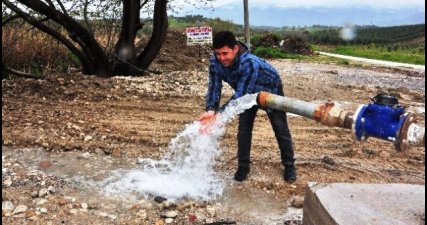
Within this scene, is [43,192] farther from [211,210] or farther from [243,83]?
[243,83]

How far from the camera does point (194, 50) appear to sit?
16062 mm

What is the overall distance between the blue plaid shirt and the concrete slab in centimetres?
117

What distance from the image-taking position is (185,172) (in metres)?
4.96

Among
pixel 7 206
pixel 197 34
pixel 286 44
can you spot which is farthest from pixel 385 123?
pixel 286 44

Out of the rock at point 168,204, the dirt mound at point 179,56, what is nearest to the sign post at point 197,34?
the dirt mound at point 179,56

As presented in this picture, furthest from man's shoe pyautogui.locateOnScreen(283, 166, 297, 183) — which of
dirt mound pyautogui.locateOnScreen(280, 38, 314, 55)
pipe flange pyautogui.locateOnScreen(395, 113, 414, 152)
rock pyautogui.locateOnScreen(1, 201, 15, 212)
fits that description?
dirt mound pyautogui.locateOnScreen(280, 38, 314, 55)

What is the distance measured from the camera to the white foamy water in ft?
14.4

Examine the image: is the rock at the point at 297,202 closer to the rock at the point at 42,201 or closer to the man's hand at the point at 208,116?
the man's hand at the point at 208,116

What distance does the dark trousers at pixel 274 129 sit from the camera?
4590 mm

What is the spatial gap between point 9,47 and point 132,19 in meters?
2.40

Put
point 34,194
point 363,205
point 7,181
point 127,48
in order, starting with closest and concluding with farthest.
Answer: point 363,205
point 34,194
point 7,181
point 127,48

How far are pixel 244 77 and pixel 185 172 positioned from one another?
122cm

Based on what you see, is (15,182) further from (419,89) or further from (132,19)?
(419,89)

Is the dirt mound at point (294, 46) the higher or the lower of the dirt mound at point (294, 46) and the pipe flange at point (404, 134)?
the lower
